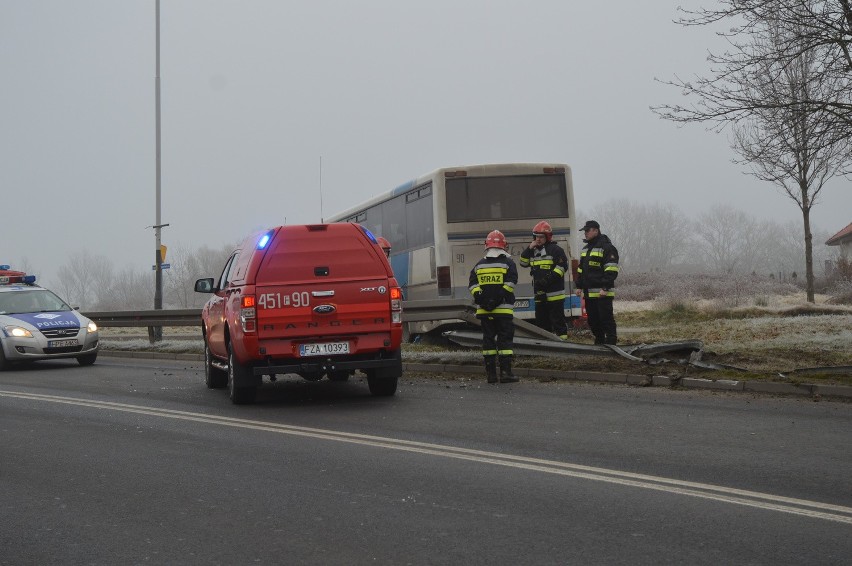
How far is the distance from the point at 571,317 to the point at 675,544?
15.1 metres

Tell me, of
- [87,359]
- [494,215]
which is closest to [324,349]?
[494,215]

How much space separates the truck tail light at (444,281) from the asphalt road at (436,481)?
27.3ft

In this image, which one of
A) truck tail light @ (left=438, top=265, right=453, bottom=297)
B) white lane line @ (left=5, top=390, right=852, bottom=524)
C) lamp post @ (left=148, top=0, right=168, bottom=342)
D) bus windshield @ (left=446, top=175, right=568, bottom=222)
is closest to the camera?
white lane line @ (left=5, top=390, right=852, bottom=524)

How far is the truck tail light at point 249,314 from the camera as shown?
1110cm

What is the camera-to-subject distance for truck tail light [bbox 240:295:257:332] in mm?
11102

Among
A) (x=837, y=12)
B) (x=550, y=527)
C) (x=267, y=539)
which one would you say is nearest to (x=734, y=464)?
(x=550, y=527)

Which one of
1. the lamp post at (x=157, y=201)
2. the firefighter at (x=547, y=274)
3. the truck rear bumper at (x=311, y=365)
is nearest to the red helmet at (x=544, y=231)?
the firefighter at (x=547, y=274)

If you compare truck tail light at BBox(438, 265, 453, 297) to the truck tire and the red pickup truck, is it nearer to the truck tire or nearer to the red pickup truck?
the truck tire

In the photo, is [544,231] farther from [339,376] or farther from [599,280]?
[339,376]

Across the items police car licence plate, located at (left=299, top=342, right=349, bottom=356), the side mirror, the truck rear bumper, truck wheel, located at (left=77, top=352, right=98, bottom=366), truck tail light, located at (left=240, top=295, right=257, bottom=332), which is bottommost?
truck wheel, located at (left=77, top=352, right=98, bottom=366)

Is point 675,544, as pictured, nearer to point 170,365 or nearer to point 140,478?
point 140,478

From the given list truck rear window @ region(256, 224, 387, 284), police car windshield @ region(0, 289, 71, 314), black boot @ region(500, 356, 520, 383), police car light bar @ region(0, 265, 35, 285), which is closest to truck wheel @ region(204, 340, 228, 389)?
truck rear window @ region(256, 224, 387, 284)

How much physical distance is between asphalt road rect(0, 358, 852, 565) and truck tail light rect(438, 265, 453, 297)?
8.33 meters

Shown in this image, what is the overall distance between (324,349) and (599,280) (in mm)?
5906
